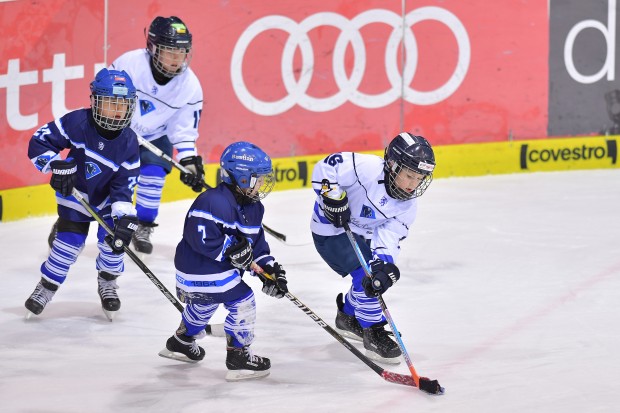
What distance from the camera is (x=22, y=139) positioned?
710 centimetres

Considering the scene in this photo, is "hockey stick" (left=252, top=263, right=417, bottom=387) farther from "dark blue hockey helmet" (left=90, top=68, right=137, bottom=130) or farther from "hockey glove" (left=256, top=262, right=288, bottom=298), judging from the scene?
"dark blue hockey helmet" (left=90, top=68, right=137, bottom=130)

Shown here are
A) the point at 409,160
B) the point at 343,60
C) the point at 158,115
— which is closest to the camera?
the point at 409,160

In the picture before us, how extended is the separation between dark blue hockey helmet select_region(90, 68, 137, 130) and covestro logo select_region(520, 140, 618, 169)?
14.6ft

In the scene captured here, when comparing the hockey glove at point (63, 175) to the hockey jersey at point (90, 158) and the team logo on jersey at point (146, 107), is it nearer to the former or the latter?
the hockey jersey at point (90, 158)

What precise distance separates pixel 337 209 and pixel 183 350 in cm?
85

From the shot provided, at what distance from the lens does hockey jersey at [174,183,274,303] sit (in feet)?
14.7

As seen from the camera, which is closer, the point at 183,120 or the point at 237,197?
the point at 237,197

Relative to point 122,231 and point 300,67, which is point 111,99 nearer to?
point 122,231

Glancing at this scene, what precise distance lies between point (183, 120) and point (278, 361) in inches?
85.5

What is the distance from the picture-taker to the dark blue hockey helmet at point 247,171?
4.50 m

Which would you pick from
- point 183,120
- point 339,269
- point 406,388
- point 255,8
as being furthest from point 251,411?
point 255,8

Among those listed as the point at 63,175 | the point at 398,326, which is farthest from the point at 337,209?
the point at 63,175

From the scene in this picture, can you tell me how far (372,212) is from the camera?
16.8 feet

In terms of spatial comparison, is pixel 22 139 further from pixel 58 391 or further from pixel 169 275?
pixel 58 391
